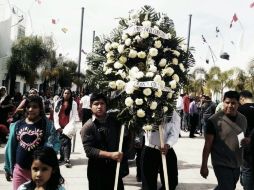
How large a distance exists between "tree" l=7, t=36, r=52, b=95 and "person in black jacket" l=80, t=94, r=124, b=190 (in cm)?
3190

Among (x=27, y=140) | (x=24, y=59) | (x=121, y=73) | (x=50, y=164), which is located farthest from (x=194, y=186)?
(x=24, y=59)

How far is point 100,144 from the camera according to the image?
200 inches

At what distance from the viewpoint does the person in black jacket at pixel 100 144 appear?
5074mm

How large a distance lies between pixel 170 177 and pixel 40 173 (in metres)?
3.16

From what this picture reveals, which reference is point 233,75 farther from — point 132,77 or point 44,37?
point 132,77

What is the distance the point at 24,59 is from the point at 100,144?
32287 millimetres

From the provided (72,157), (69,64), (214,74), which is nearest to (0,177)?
(72,157)

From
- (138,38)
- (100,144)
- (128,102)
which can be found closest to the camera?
(100,144)

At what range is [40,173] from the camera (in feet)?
11.0

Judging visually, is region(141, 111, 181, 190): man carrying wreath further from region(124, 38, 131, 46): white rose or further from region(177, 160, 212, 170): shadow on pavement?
region(177, 160, 212, 170): shadow on pavement

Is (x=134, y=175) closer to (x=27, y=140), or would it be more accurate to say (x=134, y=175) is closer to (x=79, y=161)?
(x=79, y=161)

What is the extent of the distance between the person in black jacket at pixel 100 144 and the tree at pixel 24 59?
31.9 m

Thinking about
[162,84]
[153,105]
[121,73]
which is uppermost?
[121,73]

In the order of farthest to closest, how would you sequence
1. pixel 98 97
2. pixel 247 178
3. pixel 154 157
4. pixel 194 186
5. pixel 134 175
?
1. pixel 134 175
2. pixel 194 186
3. pixel 154 157
4. pixel 247 178
5. pixel 98 97
